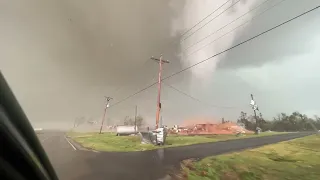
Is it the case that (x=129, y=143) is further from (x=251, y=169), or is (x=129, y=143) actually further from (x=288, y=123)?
(x=288, y=123)

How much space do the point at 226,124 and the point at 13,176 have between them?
7245cm

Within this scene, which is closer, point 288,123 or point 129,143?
point 129,143

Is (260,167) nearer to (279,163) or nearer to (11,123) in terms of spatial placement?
(279,163)

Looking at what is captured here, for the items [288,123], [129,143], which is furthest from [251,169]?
[288,123]

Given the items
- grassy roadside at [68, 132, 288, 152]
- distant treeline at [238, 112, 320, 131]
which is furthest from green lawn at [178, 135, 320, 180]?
distant treeline at [238, 112, 320, 131]

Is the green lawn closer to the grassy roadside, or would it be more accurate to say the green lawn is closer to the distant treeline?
the grassy roadside

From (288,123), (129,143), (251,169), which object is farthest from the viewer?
(288,123)

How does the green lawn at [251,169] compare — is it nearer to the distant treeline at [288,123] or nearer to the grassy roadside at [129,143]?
the grassy roadside at [129,143]

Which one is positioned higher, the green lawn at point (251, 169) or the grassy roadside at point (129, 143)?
the grassy roadside at point (129, 143)

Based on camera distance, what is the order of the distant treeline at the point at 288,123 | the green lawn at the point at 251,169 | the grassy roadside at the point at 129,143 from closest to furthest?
the green lawn at the point at 251,169 < the grassy roadside at the point at 129,143 < the distant treeline at the point at 288,123

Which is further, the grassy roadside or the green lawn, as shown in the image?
the grassy roadside

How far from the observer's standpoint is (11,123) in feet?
2.55

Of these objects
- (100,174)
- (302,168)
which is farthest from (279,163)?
(100,174)

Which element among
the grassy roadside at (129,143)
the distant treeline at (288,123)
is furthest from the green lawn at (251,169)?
the distant treeline at (288,123)
